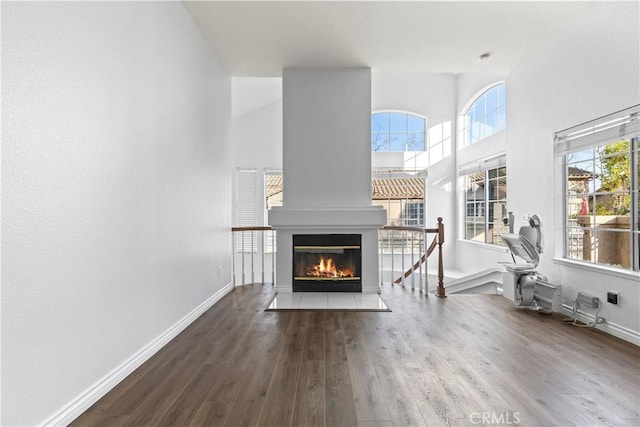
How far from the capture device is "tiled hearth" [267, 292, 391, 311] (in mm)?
3859

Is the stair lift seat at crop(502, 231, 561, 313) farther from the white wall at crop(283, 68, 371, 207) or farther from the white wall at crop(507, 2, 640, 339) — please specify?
the white wall at crop(283, 68, 371, 207)

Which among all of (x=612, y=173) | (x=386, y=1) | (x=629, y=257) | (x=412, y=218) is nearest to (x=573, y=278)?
(x=629, y=257)

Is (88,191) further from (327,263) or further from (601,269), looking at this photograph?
(601,269)

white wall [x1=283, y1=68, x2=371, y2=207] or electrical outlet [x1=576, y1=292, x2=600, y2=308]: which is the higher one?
white wall [x1=283, y1=68, x2=371, y2=207]

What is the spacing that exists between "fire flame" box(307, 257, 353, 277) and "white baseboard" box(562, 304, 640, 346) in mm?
2513

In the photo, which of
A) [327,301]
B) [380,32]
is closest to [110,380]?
[327,301]

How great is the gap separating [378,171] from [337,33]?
4.21 meters

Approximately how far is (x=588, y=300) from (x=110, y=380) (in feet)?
13.2

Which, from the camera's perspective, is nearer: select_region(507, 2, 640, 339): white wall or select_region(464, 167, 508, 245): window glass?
select_region(507, 2, 640, 339): white wall

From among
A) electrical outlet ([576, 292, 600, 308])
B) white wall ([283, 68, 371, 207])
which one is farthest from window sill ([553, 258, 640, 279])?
white wall ([283, 68, 371, 207])

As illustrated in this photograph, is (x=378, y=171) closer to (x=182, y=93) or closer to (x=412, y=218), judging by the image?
(x=412, y=218)

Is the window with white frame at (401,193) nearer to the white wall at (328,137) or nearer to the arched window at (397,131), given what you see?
the arched window at (397,131)

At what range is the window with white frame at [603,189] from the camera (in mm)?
2934

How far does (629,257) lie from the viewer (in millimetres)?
2975
